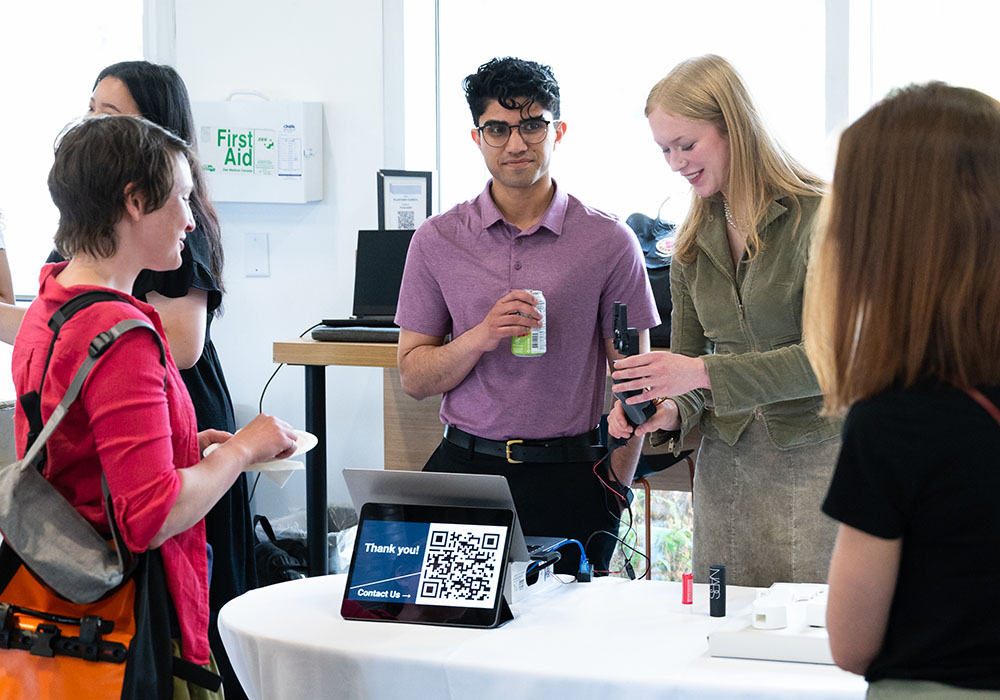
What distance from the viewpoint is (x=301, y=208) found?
144 inches

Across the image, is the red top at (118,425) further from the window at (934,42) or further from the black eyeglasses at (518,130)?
the window at (934,42)

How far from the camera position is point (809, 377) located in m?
1.78

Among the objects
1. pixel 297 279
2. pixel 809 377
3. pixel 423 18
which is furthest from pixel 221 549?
pixel 423 18

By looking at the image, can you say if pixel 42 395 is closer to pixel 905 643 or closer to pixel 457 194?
pixel 905 643

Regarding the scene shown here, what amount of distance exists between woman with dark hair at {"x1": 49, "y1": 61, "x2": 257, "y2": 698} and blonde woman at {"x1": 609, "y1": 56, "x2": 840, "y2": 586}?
81 cm

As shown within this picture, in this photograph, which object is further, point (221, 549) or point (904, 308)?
point (221, 549)

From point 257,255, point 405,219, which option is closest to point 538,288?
point 405,219

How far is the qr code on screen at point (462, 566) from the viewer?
64.1 inches

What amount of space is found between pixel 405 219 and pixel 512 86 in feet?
4.41

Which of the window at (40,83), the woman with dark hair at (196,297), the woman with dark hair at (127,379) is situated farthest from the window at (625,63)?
the woman with dark hair at (127,379)

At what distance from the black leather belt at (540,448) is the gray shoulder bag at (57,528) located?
3.05 feet

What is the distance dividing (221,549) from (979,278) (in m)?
1.79

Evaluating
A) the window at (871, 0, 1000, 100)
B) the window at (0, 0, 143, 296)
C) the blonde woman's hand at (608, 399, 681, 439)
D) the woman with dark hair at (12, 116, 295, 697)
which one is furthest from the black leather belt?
the window at (0, 0, 143, 296)

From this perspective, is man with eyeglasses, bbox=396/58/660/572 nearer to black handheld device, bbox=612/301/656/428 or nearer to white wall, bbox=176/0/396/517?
black handheld device, bbox=612/301/656/428
